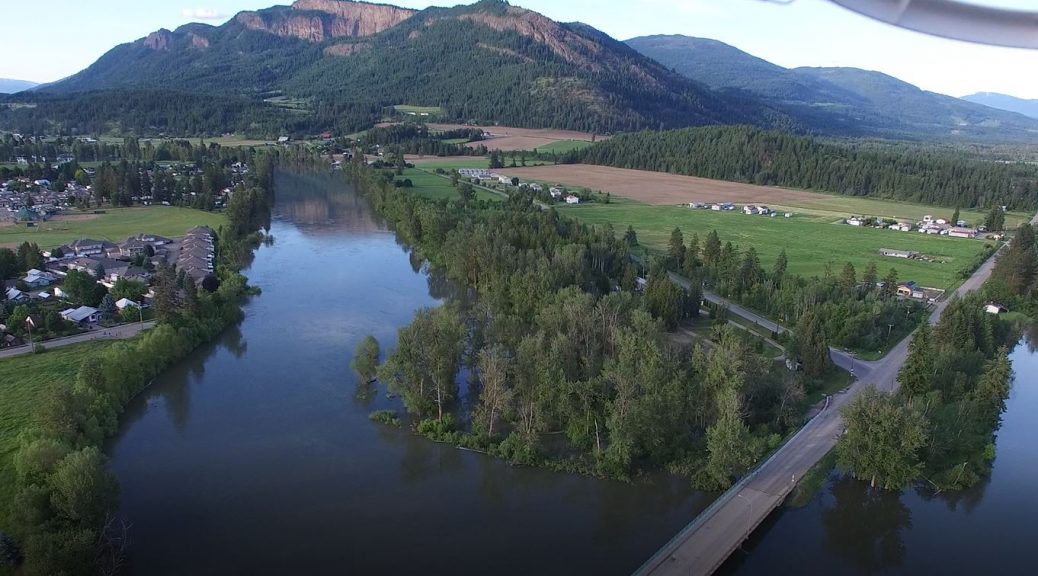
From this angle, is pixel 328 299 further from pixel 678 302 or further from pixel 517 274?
pixel 678 302

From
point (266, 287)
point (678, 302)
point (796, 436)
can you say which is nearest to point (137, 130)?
point (266, 287)

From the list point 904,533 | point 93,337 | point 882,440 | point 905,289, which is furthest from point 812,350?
point 93,337

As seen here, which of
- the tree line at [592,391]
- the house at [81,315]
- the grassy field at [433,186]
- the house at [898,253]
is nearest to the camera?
the tree line at [592,391]

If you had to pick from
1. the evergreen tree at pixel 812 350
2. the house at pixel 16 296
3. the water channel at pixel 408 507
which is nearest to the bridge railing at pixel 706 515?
the water channel at pixel 408 507

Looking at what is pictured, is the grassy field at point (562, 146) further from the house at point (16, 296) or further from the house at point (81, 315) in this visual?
the house at point (81, 315)

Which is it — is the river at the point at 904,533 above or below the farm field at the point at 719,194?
below

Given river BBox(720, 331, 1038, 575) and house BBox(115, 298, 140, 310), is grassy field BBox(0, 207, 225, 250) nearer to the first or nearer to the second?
house BBox(115, 298, 140, 310)
